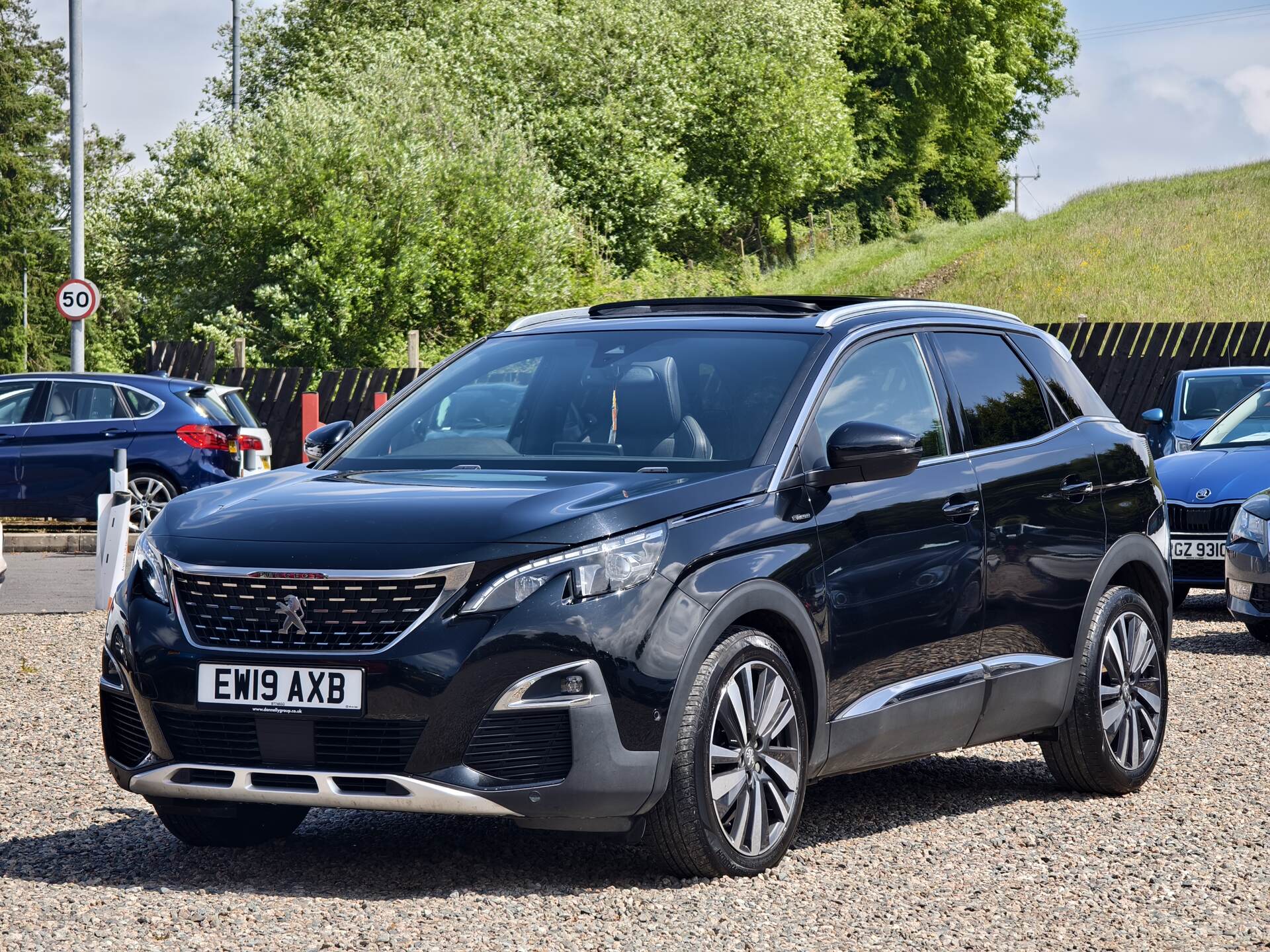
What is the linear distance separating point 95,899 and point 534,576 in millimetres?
1533

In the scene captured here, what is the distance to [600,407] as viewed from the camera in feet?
19.5

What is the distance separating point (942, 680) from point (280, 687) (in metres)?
2.30

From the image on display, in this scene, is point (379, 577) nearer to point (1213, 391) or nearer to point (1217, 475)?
point (1217, 475)

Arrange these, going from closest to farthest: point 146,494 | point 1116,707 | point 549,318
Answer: point 549,318
point 1116,707
point 146,494

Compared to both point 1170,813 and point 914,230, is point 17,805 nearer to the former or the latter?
point 1170,813

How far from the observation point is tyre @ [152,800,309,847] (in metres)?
5.60

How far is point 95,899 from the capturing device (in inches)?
195

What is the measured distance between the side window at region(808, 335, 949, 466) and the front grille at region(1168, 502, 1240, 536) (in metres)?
7.05

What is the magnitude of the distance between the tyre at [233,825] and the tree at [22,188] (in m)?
75.4

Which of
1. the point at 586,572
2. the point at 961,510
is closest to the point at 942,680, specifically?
the point at 961,510

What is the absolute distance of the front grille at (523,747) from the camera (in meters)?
4.78

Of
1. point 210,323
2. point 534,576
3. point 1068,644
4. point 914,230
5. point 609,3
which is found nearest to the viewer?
point 534,576

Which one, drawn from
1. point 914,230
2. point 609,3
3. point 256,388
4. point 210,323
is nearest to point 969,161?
point 914,230

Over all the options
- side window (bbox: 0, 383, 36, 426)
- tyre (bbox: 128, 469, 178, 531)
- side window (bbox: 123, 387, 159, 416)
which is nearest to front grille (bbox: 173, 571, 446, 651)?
tyre (bbox: 128, 469, 178, 531)
